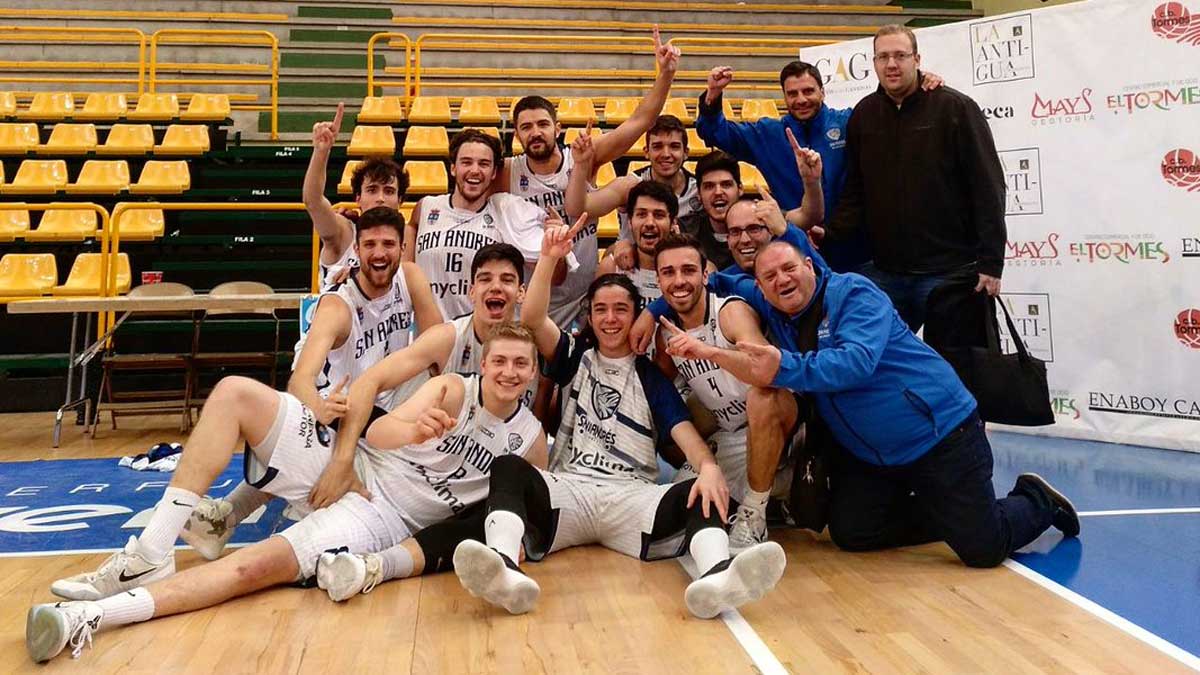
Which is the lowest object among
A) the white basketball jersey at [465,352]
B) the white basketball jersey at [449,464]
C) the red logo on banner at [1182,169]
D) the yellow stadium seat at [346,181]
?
the white basketball jersey at [449,464]

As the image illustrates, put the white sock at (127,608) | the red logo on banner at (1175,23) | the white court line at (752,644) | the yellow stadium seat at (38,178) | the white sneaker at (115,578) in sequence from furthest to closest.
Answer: the yellow stadium seat at (38,178) < the red logo on banner at (1175,23) < the white sneaker at (115,578) < the white sock at (127,608) < the white court line at (752,644)

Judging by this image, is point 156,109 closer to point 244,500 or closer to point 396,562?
point 244,500

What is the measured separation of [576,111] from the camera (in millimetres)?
9359

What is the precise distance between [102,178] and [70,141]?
722 millimetres


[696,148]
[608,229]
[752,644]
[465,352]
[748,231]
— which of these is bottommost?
[752,644]

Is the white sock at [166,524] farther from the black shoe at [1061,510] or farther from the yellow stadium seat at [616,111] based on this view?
the yellow stadium seat at [616,111]

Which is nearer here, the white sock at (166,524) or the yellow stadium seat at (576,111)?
the white sock at (166,524)

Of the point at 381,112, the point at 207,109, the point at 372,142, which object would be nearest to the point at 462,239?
the point at 372,142

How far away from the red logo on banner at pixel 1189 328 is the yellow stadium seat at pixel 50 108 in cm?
1016

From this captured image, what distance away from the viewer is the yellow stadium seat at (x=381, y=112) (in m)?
9.47

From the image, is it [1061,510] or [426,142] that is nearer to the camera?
[1061,510]

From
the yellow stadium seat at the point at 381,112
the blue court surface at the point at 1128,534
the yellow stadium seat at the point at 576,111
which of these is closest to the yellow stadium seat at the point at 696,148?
the yellow stadium seat at the point at 576,111

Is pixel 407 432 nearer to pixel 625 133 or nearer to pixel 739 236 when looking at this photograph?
pixel 739 236

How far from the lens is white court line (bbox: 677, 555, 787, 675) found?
2265 mm
